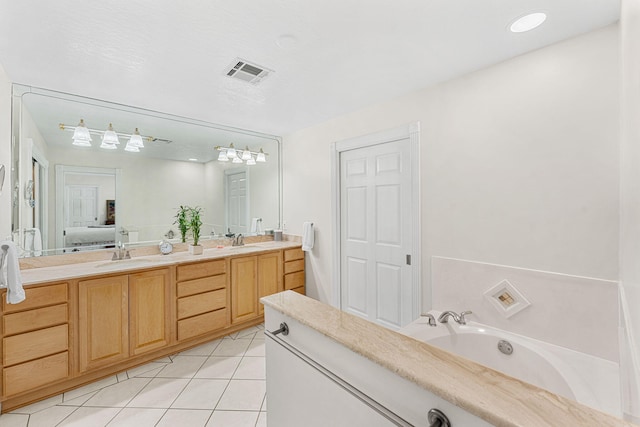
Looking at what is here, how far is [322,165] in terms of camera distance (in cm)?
341

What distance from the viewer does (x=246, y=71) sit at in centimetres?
210

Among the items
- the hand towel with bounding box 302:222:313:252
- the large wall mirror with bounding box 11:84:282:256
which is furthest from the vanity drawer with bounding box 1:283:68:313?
the hand towel with bounding box 302:222:313:252

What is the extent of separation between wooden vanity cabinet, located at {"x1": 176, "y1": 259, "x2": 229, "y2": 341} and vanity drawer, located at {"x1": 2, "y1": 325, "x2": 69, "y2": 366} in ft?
2.63

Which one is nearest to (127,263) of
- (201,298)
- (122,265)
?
(122,265)

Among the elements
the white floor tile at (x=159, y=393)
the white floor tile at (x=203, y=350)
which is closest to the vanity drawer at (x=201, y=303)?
the white floor tile at (x=203, y=350)

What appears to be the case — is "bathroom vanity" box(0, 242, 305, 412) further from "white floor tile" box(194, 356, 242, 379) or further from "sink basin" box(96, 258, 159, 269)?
"white floor tile" box(194, 356, 242, 379)

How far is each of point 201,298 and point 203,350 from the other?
1.63ft

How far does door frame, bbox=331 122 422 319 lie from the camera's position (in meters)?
2.46

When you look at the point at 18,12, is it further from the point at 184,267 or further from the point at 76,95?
the point at 184,267

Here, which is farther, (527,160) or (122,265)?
(122,265)

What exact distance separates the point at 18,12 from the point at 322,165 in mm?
→ 2589

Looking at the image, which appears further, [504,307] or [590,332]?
[504,307]

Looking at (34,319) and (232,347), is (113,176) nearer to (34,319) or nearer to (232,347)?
(34,319)

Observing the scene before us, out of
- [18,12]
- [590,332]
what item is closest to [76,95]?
[18,12]
